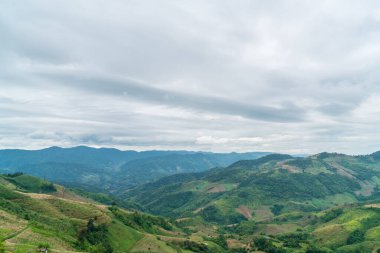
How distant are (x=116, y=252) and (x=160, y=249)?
36.1 metres

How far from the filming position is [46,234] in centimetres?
13788

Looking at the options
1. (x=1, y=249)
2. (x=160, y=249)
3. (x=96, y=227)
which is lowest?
(x=160, y=249)

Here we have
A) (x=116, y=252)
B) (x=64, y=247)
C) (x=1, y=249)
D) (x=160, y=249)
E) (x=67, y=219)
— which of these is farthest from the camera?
(x=160, y=249)

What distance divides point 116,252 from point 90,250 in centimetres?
Answer: 2068

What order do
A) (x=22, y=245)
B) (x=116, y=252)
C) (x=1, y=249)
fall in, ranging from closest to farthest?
1. (x=1, y=249)
2. (x=22, y=245)
3. (x=116, y=252)

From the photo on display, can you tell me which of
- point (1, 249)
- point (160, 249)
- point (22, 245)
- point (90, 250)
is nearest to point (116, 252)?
point (90, 250)

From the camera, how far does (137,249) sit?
628 ft

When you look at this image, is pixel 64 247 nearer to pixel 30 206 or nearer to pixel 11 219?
pixel 11 219

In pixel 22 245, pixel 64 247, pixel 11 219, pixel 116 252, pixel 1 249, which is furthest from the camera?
pixel 116 252

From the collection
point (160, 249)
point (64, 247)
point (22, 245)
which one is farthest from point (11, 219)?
point (160, 249)

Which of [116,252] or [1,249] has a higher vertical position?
[1,249]

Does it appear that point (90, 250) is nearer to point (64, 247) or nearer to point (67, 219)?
point (64, 247)

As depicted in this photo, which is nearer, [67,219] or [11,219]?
[11,219]

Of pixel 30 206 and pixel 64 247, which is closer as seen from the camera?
pixel 64 247
